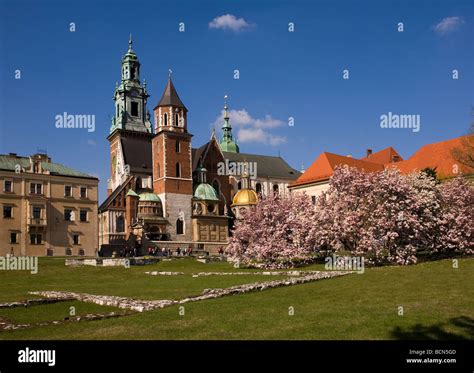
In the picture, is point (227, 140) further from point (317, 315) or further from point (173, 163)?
point (317, 315)

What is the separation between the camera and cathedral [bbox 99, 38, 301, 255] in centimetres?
7006

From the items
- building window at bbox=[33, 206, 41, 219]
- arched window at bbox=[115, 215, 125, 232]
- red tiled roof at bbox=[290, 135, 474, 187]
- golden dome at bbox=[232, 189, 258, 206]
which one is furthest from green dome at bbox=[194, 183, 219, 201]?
building window at bbox=[33, 206, 41, 219]

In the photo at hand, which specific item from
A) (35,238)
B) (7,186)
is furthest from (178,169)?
(7,186)

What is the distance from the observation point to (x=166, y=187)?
72688 millimetres

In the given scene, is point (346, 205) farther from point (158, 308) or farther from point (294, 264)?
point (158, 308)

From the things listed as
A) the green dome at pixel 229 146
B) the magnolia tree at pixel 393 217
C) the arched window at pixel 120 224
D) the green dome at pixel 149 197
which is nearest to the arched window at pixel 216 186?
the green dome at pixel 149 197

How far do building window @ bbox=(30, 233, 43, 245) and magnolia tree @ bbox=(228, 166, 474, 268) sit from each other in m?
29.3

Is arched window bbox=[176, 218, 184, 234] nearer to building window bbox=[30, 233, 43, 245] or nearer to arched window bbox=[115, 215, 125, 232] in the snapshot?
arched window bbox=[115, 215, 125, 232]

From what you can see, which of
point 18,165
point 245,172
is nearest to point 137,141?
point 245,172

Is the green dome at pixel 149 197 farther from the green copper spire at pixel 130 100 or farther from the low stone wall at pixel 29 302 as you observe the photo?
the low stone wall at pixel 29 302

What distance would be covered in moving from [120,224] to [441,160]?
43.8m
